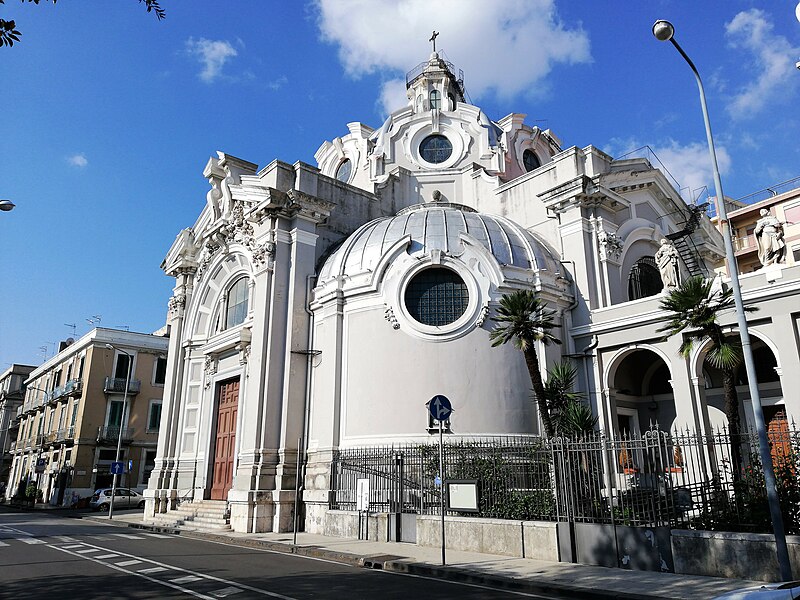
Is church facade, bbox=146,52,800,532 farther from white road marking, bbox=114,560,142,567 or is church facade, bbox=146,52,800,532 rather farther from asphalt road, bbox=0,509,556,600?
white road marking, bbox=114,560,142,567

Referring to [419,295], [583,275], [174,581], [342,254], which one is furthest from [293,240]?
[174,581]

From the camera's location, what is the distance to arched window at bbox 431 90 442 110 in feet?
118

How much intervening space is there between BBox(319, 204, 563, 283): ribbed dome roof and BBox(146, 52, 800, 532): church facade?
0.08 m

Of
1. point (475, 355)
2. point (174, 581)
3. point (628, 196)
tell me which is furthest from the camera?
point (628, 196)

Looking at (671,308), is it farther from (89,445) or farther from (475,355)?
(89,445)

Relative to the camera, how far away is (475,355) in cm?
2108

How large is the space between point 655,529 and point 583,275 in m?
13.3

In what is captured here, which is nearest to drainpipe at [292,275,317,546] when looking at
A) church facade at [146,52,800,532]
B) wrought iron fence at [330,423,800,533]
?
church facade at [146,52,800,532]

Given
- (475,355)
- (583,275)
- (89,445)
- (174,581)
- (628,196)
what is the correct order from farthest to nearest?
(89,445) → (628,196) → (583,275) → (475,355) → (174,581)

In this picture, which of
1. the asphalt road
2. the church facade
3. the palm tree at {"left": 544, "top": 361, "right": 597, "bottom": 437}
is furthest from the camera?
the church facade

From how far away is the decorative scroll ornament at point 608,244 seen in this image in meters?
23.9

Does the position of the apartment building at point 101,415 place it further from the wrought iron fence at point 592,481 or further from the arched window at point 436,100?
the wrought iron fence at point 592,481

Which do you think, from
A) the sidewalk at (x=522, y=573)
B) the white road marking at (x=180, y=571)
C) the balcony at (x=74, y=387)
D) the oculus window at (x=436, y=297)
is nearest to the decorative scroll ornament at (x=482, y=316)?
the oculus window at (x=436, y=297)

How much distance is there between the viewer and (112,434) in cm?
4269
